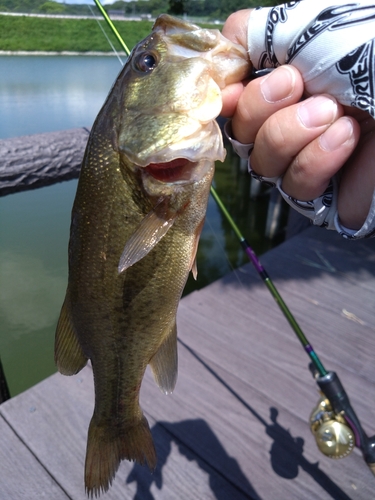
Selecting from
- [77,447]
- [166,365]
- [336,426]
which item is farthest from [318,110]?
[77,447]

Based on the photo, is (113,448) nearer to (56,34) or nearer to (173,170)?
(173,170)

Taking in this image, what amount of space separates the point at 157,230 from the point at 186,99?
0.34m

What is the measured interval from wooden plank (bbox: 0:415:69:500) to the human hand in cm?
163

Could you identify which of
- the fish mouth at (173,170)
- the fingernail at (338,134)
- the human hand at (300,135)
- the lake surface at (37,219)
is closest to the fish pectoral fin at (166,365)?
the fish mouth at (173,170)

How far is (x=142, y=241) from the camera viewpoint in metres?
1.06

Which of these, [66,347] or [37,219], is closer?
[66,347]

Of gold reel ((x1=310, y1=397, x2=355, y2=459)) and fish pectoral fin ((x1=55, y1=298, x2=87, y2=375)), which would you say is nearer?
fish pectoral fin ((x1=55, y1=298, x2=87, y2=375))

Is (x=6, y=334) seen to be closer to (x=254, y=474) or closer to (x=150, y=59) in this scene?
(x=254, y=474)

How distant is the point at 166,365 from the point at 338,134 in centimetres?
82

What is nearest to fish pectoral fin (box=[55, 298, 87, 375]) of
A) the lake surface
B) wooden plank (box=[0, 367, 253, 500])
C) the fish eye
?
the fish eye

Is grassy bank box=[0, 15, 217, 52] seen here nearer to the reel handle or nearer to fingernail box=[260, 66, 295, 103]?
fingernail box=[260, 66, 295, 103]

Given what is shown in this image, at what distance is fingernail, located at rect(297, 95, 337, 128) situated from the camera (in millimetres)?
1045

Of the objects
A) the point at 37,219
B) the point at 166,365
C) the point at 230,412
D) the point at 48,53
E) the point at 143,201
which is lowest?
the point at 230,412

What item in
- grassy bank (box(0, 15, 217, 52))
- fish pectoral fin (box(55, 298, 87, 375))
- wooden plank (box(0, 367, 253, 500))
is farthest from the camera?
grassy bank (box(0, 15, 217, 52))
